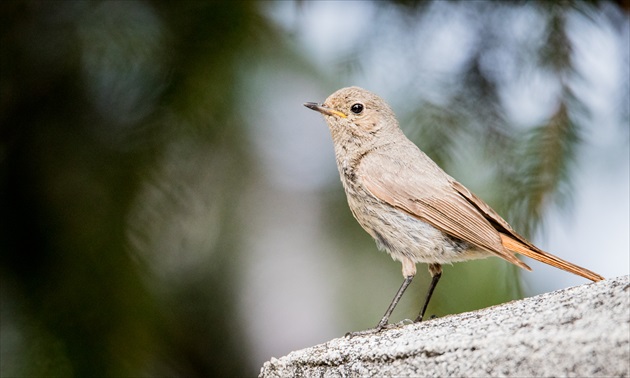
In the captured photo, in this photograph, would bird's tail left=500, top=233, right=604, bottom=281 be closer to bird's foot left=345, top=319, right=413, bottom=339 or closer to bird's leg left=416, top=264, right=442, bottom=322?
bird's leg left=416, top=264, right=442, bottom=322

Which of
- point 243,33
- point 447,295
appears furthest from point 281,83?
point 447,295

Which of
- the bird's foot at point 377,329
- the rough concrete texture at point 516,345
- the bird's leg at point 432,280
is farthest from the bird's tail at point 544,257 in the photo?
the rough concrete texture at point 516,345

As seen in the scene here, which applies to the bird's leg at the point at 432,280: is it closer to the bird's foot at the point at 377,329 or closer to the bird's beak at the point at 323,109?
the bird's foot at the point at 377,329

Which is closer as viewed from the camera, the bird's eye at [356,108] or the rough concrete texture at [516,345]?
the rough concrete texture at [516,345]

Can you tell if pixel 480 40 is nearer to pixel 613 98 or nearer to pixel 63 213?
pixel 613 98

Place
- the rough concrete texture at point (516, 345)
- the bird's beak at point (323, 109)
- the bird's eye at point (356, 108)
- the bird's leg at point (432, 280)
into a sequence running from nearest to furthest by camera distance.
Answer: the rough concrete texture at point (516, 345)
the bird's leg at point (432, 280)
the bird's beak at point (323, 109)
the bird's eye at point (356, 108)

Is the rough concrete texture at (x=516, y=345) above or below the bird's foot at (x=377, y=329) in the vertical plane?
below

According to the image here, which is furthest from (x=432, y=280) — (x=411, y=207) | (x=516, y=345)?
(x=516, y=345)

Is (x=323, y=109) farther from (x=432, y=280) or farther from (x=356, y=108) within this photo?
(x=432, y=280)

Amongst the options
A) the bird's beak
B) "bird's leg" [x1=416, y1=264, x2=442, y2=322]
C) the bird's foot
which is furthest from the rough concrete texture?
the bird's beak
